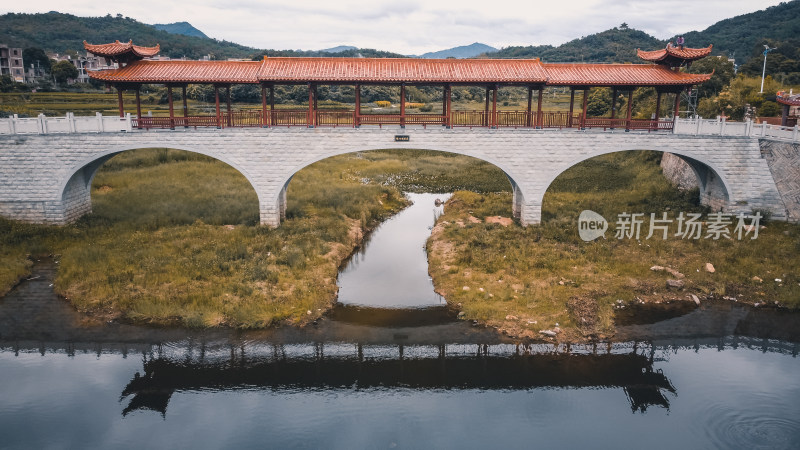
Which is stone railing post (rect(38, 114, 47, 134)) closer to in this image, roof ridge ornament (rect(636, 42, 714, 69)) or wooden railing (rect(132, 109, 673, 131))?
wooden railing (rect(132, 109, 673, 131))

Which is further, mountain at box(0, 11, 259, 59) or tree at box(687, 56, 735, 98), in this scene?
mountain at box(0, 11, 259, 59)

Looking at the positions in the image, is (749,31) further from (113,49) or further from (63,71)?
(63,71)

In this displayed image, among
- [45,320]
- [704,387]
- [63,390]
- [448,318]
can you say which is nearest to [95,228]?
[45,320]

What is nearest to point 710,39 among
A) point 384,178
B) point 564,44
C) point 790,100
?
point 564,44

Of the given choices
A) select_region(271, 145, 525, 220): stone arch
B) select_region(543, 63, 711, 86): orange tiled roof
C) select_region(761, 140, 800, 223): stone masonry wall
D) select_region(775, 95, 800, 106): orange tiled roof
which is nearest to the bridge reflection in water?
select_region(271, 145, 525, 220): stone arch

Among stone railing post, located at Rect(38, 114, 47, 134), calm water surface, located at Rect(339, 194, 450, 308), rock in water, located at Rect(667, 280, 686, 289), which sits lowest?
calm water surface, located at Rect(339, 194, 450, 308)
